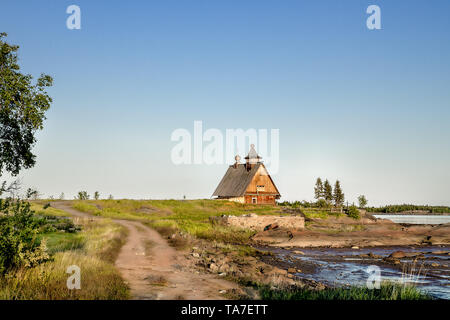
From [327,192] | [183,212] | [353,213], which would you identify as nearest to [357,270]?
[183,212]

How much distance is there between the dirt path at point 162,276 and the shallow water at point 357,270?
22.8 ft

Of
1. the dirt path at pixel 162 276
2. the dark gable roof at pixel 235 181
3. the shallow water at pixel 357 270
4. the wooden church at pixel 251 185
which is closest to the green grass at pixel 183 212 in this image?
the wooden church at pixel 251 185

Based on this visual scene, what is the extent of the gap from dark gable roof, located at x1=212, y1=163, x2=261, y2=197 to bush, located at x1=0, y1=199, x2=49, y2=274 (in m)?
53.0

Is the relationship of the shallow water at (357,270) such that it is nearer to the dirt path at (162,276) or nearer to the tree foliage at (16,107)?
the dirt path at (162,276)

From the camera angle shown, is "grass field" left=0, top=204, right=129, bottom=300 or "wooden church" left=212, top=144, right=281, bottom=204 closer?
"grass field" left=0, top=204, right=129, bottom=300

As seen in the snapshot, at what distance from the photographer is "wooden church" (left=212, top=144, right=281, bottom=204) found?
65000mm

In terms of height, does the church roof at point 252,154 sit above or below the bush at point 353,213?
above

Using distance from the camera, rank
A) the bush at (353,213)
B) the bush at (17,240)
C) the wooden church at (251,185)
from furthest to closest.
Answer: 1. the wooden church at (251,185)
2. the bush at (353,213)
3. the bush at (17,240)

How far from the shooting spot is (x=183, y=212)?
52.5 meters

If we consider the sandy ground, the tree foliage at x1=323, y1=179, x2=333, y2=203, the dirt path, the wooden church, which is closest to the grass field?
the dirt path

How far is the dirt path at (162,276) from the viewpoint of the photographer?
11.3 meters

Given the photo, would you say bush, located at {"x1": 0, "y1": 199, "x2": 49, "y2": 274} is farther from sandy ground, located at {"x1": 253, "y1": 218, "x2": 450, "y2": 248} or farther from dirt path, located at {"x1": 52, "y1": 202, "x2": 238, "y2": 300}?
sandy ground, located at {"x1": 253, "y1": 218, "x2": 450, "y2": 248}

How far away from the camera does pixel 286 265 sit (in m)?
22.7
